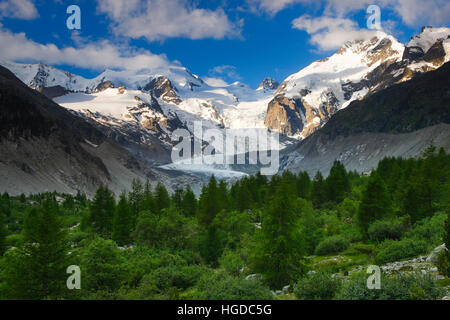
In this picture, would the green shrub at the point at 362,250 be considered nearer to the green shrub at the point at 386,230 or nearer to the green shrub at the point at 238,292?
the green shrub at the point at 386,230

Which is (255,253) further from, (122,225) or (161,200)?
(161,200)

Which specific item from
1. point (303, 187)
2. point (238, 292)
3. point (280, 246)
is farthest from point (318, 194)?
point (238, 292)

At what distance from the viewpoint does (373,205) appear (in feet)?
123

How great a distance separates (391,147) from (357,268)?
186 meters

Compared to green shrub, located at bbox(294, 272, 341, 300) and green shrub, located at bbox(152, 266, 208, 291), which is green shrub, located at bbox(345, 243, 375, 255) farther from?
green shrub, located at bbox(294, 272, 341, 300)

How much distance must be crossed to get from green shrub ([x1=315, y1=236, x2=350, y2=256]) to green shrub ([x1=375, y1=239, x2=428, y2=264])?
8.38 meters

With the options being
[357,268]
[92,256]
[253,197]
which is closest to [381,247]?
[357,268]

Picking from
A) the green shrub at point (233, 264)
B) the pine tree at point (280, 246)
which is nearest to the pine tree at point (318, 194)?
the green shrub at point (233, 264)

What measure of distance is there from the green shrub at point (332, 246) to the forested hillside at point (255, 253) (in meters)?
0.11

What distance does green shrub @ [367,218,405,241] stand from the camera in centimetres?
3419

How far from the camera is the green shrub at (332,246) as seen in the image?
36562 millimetres

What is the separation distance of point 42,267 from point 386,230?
101 feet
